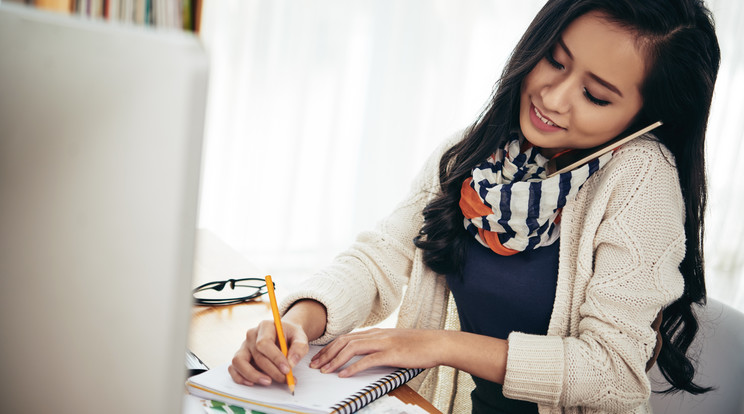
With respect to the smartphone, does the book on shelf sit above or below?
above

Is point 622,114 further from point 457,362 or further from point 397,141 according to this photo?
point 397,141

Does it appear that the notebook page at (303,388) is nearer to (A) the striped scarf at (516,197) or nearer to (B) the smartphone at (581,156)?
(A) the striped scarf at (516,197)

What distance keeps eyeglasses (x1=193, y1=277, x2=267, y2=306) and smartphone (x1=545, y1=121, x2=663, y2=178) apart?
0.58 meters

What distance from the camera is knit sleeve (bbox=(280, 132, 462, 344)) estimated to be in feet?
3.05

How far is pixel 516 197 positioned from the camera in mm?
968

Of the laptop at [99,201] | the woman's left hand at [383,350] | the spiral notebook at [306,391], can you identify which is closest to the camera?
A: the laptop at [99,201]

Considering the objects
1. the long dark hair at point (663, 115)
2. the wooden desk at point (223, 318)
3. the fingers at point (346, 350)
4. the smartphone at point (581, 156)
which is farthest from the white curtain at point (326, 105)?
the fingers at point (346, 350)

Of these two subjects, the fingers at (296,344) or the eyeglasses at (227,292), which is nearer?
the fingers at (296,344)

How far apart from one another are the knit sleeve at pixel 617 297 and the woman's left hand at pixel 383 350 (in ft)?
0.37

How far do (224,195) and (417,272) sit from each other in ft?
5.60

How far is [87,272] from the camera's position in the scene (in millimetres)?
278

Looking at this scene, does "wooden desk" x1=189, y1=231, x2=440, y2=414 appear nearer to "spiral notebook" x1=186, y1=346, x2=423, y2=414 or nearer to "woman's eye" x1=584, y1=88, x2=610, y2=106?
"spiral notebook" x1=186, y1=346, x2=423, y2=414

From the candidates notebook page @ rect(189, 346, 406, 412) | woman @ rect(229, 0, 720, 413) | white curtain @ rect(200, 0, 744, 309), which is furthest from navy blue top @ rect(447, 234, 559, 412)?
white curtain @ rect(200, 0, 744, 309)

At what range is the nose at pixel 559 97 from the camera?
2.95 feet
